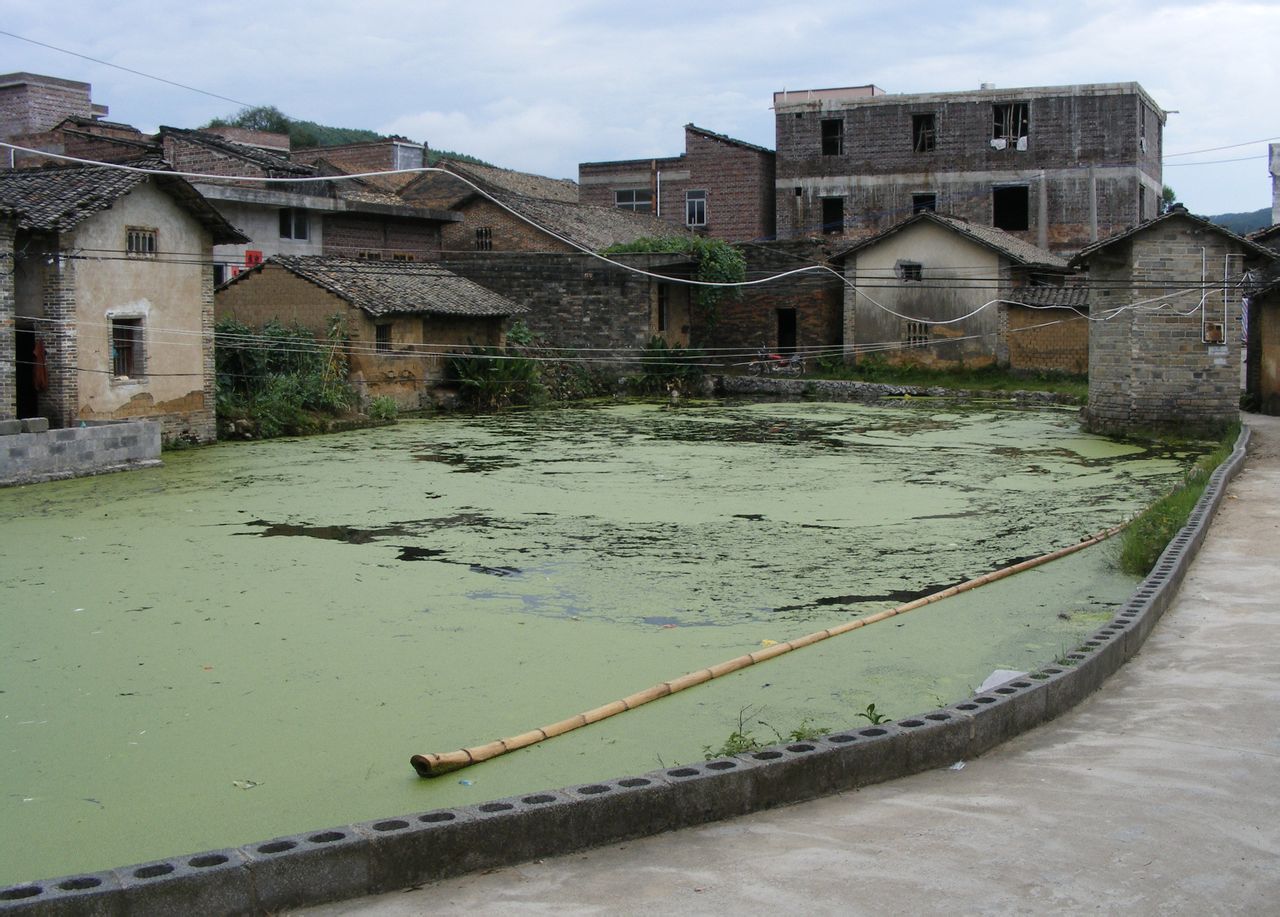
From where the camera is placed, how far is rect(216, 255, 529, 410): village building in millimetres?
22672

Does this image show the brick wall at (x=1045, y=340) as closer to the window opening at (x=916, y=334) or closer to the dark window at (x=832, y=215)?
the window opening at (x=916, y=334)

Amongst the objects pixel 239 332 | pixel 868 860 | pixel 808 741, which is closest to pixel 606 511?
pixel 808 741

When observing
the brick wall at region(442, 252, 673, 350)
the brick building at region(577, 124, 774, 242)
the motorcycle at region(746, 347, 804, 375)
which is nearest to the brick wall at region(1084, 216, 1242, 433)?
the motorcycle at region(746, 347, 804, 375)

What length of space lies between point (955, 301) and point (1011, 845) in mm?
26230

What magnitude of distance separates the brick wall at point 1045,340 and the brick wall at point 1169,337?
889 cm

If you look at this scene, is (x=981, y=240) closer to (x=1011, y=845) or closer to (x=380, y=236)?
(x=380, y=236)

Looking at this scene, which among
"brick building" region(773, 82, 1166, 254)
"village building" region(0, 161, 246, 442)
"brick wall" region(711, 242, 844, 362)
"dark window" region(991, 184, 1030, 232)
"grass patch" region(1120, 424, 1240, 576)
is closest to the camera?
"grass patch" region(1120, 424, 1240, 576)

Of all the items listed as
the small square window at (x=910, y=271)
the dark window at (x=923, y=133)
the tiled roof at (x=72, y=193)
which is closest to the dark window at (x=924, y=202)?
the dark window at (x=923, y=133)

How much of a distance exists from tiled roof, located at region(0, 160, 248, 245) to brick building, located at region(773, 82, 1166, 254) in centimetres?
1988

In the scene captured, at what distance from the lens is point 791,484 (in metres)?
14.2

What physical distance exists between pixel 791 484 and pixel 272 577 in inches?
253

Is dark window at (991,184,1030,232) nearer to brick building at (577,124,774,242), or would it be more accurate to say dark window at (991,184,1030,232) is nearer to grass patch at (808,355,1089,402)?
brick building at (577,124,774,242)

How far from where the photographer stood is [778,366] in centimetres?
3016

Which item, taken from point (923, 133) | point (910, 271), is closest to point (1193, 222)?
point (910, 271)
